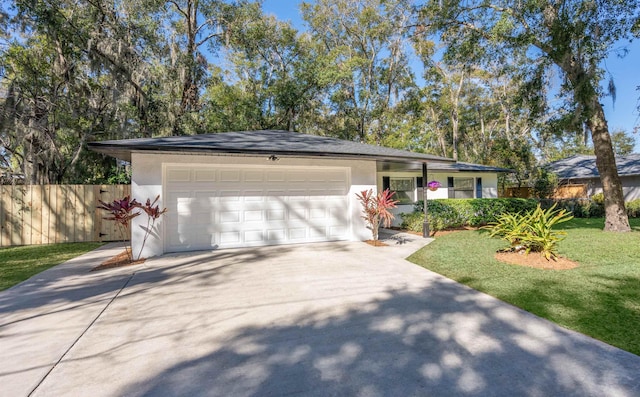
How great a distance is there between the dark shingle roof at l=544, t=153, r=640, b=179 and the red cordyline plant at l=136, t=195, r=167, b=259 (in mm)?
20171

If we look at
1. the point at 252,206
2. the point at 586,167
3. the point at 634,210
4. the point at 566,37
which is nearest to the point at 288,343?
the point at 252,206

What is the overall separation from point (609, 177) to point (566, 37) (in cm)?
462

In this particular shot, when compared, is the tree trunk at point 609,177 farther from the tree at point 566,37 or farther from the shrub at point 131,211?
the shrub at point 131,211

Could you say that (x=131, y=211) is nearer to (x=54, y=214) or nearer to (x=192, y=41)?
(x=54, y=214)

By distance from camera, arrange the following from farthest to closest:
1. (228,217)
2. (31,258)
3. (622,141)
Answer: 1. (622,141)
2. (228,217)
3. (31,258)

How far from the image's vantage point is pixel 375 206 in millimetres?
7840

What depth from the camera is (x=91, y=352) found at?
2.47 m

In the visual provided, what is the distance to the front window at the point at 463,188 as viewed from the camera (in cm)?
1359

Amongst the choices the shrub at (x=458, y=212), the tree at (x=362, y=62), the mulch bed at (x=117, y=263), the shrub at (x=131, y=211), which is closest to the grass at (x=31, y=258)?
the mulch bed at (x=117, y=263)

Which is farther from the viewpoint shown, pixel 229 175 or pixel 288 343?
pixel 229 175

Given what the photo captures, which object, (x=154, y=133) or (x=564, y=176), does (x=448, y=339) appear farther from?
(x=564, y=176)

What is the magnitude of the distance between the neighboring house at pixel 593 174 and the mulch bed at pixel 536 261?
50.3ft

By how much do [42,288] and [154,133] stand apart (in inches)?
342

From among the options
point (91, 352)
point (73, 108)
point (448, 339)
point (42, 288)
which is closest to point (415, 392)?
point (448, 339)
